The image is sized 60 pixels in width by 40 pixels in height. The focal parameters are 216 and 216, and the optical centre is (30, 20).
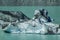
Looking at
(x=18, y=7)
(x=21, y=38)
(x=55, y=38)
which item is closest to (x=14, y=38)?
(x=21, y=38)

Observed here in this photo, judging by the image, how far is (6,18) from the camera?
3.00 m

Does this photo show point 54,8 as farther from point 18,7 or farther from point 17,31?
point 17,31

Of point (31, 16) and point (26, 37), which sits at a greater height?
point (31, 16)

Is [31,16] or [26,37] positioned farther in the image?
[31,16]

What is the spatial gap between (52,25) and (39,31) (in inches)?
7.9

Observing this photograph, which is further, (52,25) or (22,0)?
(22,0)

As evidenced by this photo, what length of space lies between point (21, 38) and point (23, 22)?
41 cm

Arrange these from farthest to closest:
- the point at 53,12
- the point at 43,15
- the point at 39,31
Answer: the point at 53,12 < the point at 43,15 < the point at 39,31

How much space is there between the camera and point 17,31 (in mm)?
2838

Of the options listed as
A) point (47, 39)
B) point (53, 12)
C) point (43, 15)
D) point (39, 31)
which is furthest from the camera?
point (53, 12)

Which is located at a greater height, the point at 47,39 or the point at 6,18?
the point at 6,18

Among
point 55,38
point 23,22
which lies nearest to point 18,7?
point 23,22

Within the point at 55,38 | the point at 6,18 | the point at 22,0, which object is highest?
the point at 22,0

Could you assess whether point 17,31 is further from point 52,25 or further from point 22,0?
point 22,0
